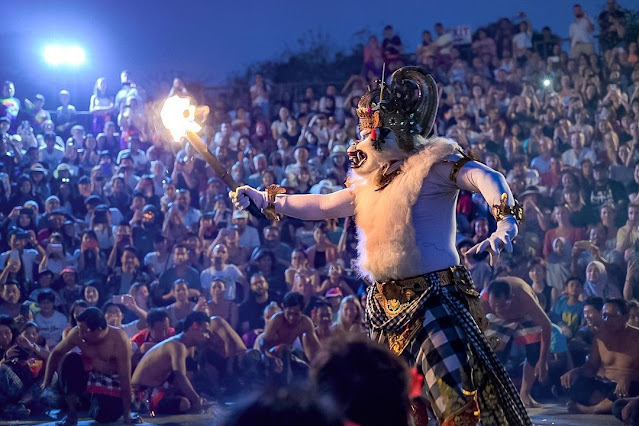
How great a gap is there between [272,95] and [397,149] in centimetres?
1035

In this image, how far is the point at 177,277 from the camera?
8867 millimetres

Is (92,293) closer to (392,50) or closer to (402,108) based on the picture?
(402,108)

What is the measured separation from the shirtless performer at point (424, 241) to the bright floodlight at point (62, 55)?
510 inches

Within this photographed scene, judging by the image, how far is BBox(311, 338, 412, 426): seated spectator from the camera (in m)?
2.27

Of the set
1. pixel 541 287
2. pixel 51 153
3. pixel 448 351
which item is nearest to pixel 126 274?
pixel 51 153

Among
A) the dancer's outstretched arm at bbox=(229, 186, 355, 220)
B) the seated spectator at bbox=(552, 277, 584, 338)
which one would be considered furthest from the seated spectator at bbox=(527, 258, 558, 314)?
the dancer's outstretched arm at bbox=(229, 186, 355, 220)

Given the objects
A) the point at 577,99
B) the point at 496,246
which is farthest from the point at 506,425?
the point at 577,99

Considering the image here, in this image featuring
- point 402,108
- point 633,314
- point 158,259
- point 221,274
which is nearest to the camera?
point 402,108

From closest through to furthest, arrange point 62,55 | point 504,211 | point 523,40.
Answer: point 504,211 < point 523,40 < point 62,55

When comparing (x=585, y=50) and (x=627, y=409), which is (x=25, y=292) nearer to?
(x=627, y=409)

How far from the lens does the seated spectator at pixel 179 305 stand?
27.5ft

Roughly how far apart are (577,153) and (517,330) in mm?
3480

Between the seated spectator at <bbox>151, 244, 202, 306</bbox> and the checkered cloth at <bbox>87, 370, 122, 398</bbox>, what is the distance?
4.93 ft

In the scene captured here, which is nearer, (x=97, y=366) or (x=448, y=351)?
(x=448, y=351)
